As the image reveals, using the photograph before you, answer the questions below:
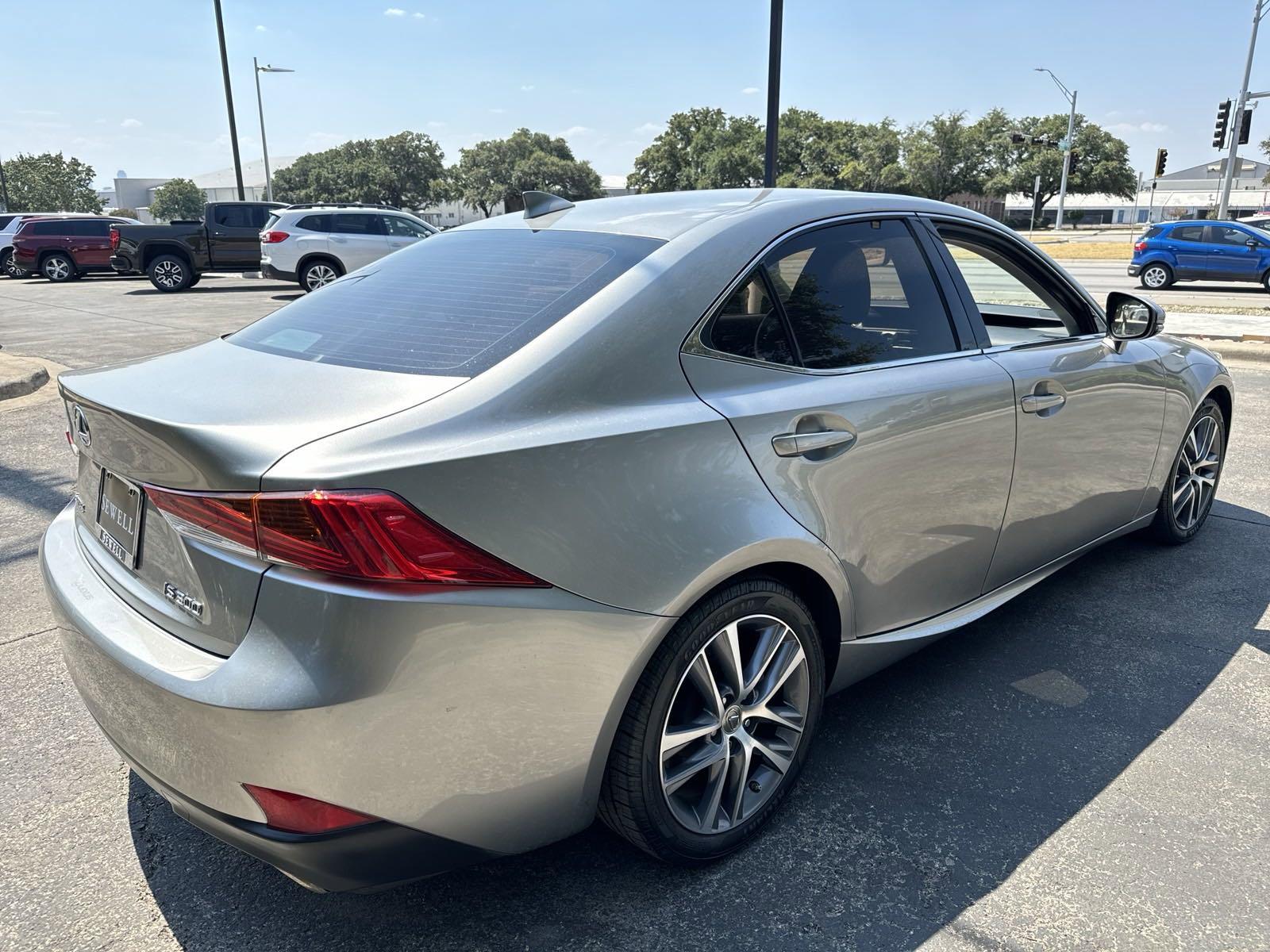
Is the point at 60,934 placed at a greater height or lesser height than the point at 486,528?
lesser

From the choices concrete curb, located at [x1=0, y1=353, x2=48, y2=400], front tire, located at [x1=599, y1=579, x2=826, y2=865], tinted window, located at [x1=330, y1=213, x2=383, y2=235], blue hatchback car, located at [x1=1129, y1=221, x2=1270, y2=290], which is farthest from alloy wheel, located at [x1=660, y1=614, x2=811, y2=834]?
blue hatchback car, located at [x1=1129, y1=221, x2=1270, y2=290]

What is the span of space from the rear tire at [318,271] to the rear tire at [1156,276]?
17.2 metres

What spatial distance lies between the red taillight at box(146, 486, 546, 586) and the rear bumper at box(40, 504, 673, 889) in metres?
0.04

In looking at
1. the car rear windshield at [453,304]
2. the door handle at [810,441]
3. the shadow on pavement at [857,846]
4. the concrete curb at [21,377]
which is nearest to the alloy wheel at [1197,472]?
the shadow on pavement at [857,846]

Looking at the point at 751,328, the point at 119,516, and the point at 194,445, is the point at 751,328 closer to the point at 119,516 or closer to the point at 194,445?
the point at 194,445

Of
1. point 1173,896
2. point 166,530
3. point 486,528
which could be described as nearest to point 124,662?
point 166,530

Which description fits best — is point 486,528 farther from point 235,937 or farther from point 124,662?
point 235,937

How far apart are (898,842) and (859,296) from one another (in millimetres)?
1562

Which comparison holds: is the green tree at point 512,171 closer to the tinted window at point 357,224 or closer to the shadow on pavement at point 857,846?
the tinted window at point 357,224

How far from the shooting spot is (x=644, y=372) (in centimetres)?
212

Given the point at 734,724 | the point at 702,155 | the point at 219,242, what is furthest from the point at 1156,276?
the point at 702,155

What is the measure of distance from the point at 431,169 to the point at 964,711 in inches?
4510

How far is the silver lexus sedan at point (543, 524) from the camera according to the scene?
1.72 meters

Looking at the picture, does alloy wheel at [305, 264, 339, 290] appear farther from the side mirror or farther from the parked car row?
the side mirror
